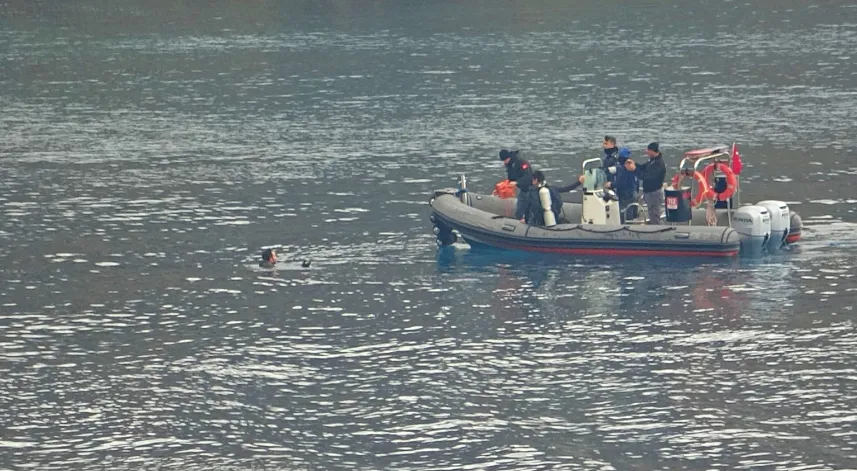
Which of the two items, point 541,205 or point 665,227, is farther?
point 541,205

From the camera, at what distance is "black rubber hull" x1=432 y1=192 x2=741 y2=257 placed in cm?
3353

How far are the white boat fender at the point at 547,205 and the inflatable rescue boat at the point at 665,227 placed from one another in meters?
0.16

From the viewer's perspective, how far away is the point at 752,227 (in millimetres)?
33938

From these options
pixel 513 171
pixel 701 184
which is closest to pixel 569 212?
pixel 513 171

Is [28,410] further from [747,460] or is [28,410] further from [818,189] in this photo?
[818,189]

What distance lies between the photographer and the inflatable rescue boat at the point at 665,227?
111 feet

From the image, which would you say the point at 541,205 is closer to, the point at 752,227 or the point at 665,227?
the point at 665,227

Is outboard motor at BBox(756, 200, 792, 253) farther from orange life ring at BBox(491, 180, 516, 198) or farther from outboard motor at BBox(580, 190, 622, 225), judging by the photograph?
orange life ring at BBox(491, 180, 516, 198)

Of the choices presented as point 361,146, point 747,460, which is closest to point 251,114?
point 361,146

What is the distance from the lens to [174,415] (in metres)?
25.1

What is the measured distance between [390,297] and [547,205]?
4733 millimetres

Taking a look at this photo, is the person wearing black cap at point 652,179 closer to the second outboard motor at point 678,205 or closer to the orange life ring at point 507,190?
the second outboard motor at point 678,205

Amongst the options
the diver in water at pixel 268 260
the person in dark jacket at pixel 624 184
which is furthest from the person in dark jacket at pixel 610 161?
the diver in water at pixel 268 260

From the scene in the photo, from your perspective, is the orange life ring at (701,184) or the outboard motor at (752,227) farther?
the orange life ring at (701,184)
